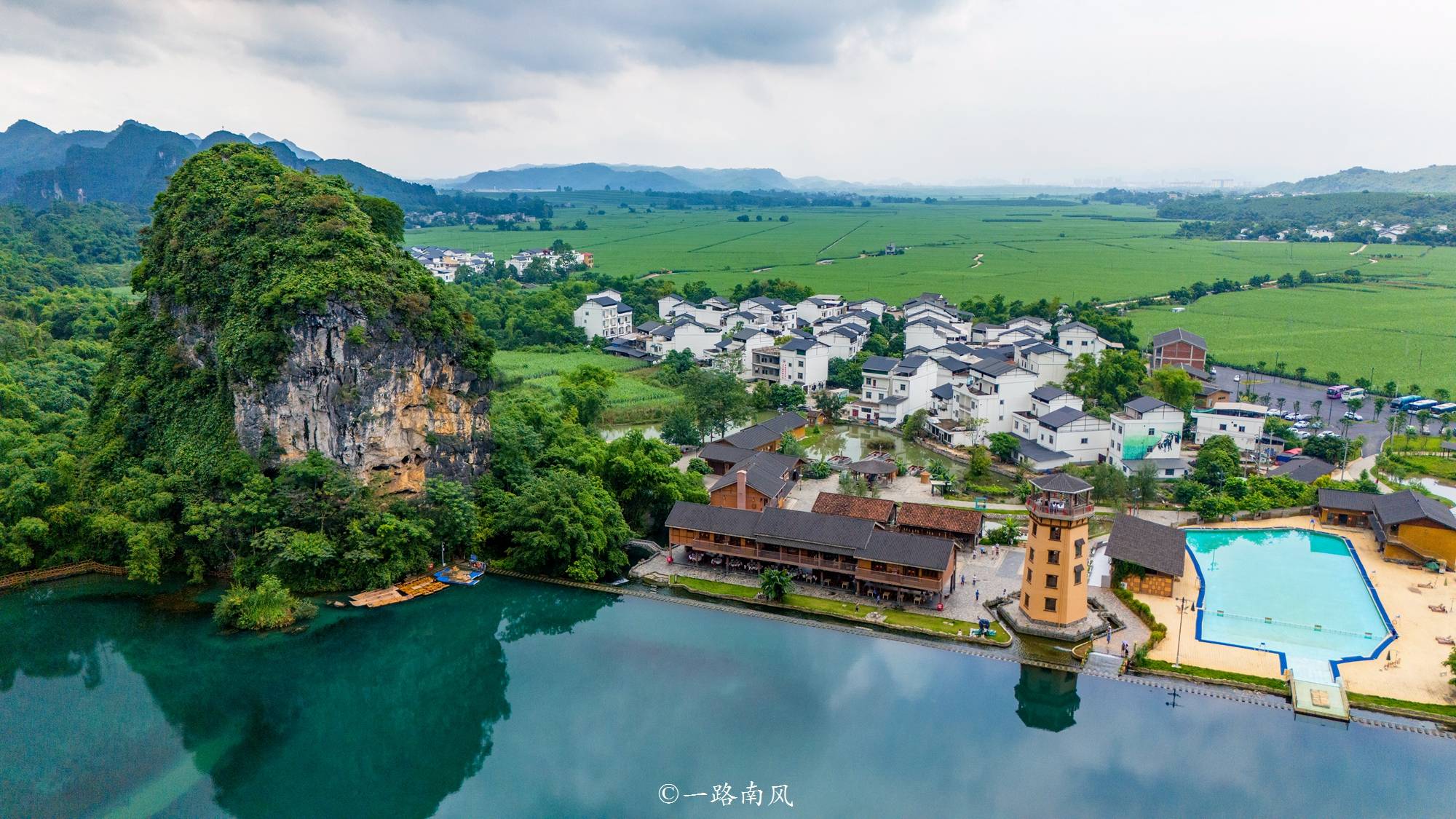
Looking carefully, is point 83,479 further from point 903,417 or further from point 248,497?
point 903,417

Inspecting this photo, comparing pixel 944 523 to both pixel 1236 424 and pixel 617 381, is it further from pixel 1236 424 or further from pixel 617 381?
pixel 617 381

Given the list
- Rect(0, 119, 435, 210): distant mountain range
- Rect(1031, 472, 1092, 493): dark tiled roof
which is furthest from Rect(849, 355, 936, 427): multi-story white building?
Rect(0, 119, 435, 210): distant mountain range

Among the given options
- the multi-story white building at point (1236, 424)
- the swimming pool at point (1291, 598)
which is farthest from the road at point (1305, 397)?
the swimming pool at point (1291, 598)

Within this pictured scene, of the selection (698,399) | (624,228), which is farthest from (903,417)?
(624,228)

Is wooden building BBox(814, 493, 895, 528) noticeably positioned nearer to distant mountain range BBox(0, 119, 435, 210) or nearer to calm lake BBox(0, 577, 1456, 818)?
calm lake BBox(0, 577, 1456, 818)

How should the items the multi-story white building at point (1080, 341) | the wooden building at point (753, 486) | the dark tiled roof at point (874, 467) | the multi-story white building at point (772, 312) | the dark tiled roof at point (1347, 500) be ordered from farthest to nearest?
the multi-story white building at point (772, 312) < the multi-story white building at point (1080, 341) < the dark tiled roof at point (874, 467) < the wooden building at point (753, 486) < the dark tiled roof at point (1347, 500)

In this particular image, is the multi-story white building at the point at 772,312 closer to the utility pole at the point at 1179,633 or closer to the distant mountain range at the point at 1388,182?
the utility pole at the point at 1179,633
